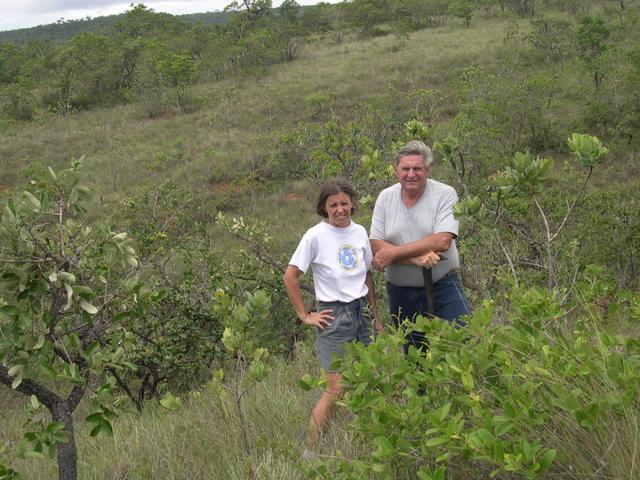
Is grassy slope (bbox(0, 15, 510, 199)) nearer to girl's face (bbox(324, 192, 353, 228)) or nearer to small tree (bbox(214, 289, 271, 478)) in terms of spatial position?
girl's face (bbox(324, 192, 353, 228))

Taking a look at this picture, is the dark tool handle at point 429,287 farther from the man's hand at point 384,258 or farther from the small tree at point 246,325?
the small tree at point 246,325

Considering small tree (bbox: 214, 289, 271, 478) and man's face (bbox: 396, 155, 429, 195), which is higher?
man's face (bbox: 396, 155, 429, 195)

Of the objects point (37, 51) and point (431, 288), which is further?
point (37, 51)

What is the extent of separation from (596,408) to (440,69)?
25317 mm

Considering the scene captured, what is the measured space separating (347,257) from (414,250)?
0.35 m

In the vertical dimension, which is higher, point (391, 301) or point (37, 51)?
point (37, 51)

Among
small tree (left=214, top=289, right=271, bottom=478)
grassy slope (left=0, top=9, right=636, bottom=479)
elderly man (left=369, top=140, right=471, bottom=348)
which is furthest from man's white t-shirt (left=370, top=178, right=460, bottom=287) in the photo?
grassy slope (left=0, top=9, right=636, bottom=479)

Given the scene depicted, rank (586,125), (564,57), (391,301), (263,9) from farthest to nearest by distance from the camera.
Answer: (263,9), (564,57), (586,125), (391,301)

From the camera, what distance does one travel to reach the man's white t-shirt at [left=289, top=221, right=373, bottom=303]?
3303mm

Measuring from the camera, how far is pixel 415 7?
38781mm

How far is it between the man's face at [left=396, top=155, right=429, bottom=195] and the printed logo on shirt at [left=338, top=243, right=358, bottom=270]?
0.45 metres

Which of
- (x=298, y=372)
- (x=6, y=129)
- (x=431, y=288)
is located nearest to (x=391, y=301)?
(x=431, y=288)

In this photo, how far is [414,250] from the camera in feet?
10.8

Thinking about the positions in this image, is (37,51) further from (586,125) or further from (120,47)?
(586,125)
